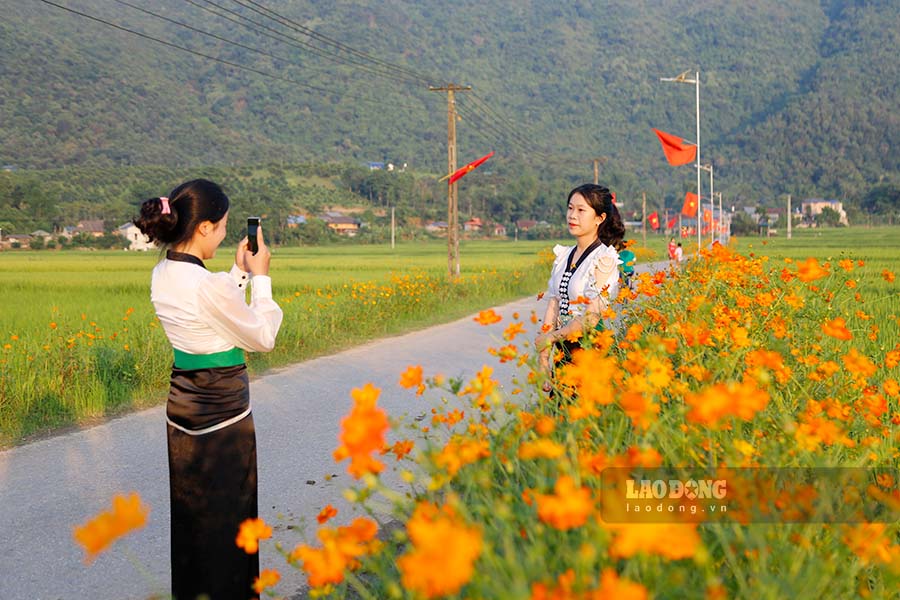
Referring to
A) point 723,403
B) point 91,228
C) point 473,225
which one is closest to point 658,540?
point 723,403

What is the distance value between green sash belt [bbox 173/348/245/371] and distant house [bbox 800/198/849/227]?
401ft

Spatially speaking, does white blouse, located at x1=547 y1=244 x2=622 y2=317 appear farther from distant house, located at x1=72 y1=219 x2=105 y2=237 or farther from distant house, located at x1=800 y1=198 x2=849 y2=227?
distant house, located at x1=800 y1=198 x2=849 y2=227

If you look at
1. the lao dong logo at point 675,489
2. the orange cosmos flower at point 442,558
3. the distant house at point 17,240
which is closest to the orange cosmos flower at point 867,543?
the lao dong logo at point 675,489

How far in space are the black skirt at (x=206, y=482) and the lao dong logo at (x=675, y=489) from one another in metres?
1.41

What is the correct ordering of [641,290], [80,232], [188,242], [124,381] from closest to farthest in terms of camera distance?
[188,242] < [641,290] < [124,381] < [80,232]

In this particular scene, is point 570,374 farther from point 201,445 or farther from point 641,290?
point 641,290

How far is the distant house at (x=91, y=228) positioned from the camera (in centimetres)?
4668

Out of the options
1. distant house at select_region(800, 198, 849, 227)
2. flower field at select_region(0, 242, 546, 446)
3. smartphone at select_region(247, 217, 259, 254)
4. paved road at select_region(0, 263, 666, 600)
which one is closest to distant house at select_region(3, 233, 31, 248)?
flower field at select_region(0, 242, 546, 446)

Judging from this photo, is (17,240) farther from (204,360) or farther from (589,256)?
(204,360)

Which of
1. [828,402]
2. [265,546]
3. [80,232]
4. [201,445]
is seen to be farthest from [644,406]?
[80,232]

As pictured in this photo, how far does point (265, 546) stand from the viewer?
3.70 meters

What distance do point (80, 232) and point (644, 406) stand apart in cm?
4921

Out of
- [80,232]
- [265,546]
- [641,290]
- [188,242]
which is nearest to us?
[188,242]

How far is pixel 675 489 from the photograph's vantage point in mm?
2064
